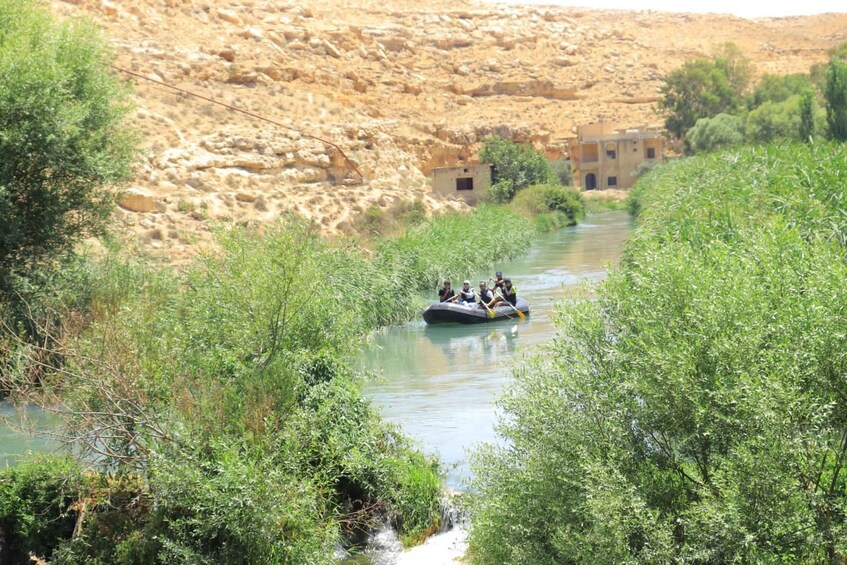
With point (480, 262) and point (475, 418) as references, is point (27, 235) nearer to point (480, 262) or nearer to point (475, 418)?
point (475, 418)

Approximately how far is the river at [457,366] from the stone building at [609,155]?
3780 centimetres

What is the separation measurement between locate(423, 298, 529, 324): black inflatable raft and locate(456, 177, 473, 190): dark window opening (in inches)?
1195

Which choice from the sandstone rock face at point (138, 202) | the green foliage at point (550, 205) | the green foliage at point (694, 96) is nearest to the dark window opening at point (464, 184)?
the green foliage at point (550, 205)

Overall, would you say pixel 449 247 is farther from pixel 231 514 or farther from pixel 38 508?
pixel 231 514

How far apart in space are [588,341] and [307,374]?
14.1 ft

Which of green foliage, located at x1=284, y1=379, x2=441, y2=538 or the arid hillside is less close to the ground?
the arid hillside

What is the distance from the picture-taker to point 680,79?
8512 cm

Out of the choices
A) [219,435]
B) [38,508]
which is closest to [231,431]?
[219,435]

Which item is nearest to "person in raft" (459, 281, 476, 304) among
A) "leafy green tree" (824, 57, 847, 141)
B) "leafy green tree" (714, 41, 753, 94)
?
"leafy green tree" (824, 57, 847, 141)

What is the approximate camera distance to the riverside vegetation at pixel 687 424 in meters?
9.40

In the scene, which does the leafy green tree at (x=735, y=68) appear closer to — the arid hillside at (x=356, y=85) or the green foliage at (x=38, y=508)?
the arid hillside at (x=356, y=85)

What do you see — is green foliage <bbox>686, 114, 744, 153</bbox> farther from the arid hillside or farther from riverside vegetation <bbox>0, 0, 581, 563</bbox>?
riverside vegetation <bbox>0, 0, 581, 563</bbox>

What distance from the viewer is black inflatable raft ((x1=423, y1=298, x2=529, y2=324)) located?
27.3 metres

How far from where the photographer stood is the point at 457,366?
76.0ft
